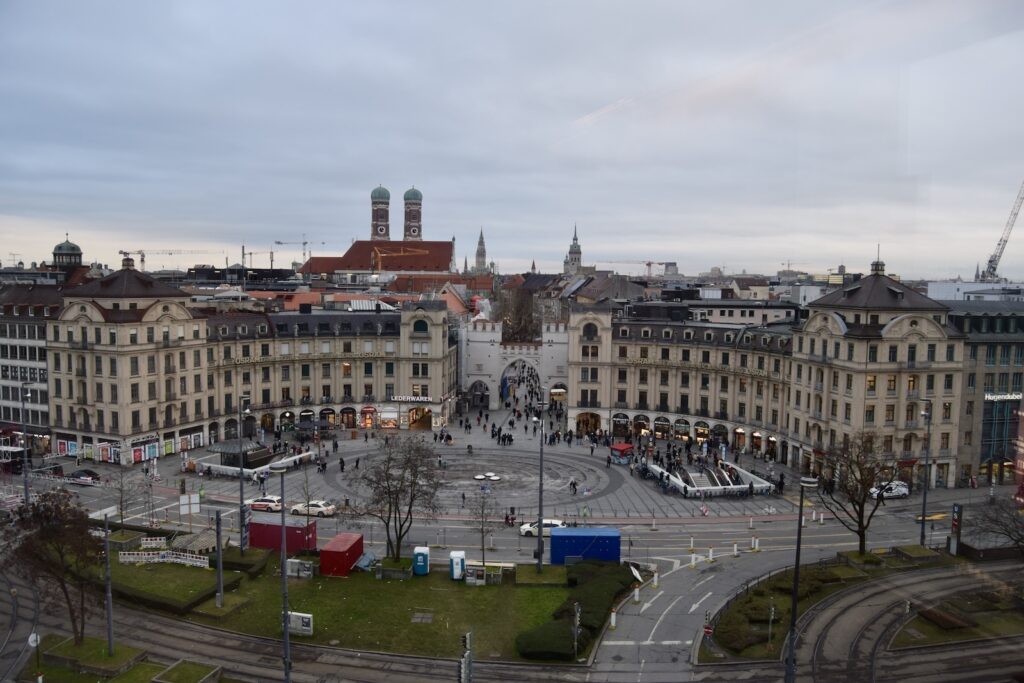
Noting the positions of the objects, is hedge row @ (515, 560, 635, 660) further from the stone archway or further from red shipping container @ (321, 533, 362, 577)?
→ the stone archway

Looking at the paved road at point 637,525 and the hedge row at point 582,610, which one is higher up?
the hedge row at point 582,610

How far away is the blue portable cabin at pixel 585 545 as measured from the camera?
4553cm

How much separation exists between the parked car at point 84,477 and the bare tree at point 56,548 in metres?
28.0

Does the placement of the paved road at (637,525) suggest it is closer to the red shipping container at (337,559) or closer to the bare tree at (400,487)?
the bare tree at (400,487)

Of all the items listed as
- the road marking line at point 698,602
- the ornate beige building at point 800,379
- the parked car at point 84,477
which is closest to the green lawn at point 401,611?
the road marking line at point 698,602

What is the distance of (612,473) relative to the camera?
7138 centimetres

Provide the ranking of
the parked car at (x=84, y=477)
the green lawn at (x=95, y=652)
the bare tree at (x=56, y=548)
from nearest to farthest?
1. the green lawn at (x=95, y=652)
2. the bare tree at (x=56, y=548)
3. the parked car at (x=84, y=477)

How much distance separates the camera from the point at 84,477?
212 ft

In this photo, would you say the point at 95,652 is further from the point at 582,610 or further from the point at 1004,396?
the point at 1004,396

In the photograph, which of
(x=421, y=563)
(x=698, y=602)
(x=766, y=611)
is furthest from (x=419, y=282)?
(x=766, y=611)

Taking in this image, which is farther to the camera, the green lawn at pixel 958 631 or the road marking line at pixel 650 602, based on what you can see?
the road marking line at pixel 650 602

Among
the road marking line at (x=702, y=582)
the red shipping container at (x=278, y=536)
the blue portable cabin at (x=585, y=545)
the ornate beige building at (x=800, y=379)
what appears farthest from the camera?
the ornate beige building at (x=800, y=379)

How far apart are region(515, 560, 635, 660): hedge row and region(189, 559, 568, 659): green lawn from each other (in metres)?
0.97

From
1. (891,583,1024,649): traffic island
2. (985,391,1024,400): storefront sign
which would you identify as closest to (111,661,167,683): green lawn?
(891,583,1024,649): traffic island
